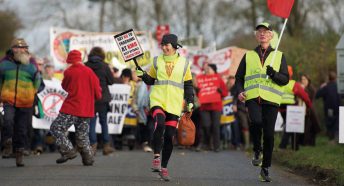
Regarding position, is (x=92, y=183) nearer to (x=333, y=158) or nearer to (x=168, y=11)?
(x=333, y=158)

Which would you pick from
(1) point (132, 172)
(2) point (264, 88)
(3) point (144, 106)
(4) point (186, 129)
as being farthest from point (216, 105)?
(2) point (264, 88)

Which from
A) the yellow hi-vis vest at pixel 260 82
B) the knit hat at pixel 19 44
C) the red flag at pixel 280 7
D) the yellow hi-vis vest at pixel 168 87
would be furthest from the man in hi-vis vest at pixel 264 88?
the knit hat at pixel 19 44

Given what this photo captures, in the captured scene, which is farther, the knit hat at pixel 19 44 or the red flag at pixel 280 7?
the knit hat at pixel 19 44

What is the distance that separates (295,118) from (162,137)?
7102 millimetres

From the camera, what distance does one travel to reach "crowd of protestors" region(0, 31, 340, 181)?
12273mm

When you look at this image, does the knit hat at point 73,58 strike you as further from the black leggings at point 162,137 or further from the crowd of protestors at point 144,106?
the black leggings at point 162,137

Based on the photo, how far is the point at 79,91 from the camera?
14.6 meters

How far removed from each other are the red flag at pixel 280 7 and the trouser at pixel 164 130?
213 cm

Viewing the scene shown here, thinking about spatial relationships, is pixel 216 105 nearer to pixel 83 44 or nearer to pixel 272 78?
pixel 83 44

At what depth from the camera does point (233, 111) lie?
918 inches

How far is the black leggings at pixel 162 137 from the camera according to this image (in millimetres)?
12219

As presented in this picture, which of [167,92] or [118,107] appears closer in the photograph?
[167,92]

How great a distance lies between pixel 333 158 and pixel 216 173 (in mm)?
2878

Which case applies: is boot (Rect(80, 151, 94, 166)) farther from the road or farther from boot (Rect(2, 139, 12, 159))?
boot (Rect(2, 139, 12, 159))
